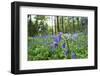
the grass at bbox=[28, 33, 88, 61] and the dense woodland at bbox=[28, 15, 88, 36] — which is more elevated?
the dense woodland at bbox=[28, 15, 88, 36]

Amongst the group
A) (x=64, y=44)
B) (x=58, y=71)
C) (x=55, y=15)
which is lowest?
(x=58, y=71)

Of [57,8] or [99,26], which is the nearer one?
[57,8]

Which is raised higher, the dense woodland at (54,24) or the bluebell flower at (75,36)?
the dense woodland at (54,24)

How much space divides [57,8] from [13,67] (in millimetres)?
333

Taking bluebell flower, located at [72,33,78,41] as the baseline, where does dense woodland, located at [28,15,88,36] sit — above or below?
above

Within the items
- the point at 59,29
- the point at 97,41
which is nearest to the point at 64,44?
the point at 59,29

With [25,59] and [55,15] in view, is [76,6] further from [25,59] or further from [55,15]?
[25,59]

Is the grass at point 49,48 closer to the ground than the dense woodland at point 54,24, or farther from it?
closer to the ground

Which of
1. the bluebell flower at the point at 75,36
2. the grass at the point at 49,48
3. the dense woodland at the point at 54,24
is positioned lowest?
the grass at the point at 49,48

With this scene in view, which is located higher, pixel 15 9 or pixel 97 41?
pixel 15 9

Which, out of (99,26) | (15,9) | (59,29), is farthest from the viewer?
(99,26)

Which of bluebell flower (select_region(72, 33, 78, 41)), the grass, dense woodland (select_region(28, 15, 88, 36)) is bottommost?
the grass

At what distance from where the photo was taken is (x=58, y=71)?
1.22 m

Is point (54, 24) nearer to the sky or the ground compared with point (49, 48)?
nearer to the sky
